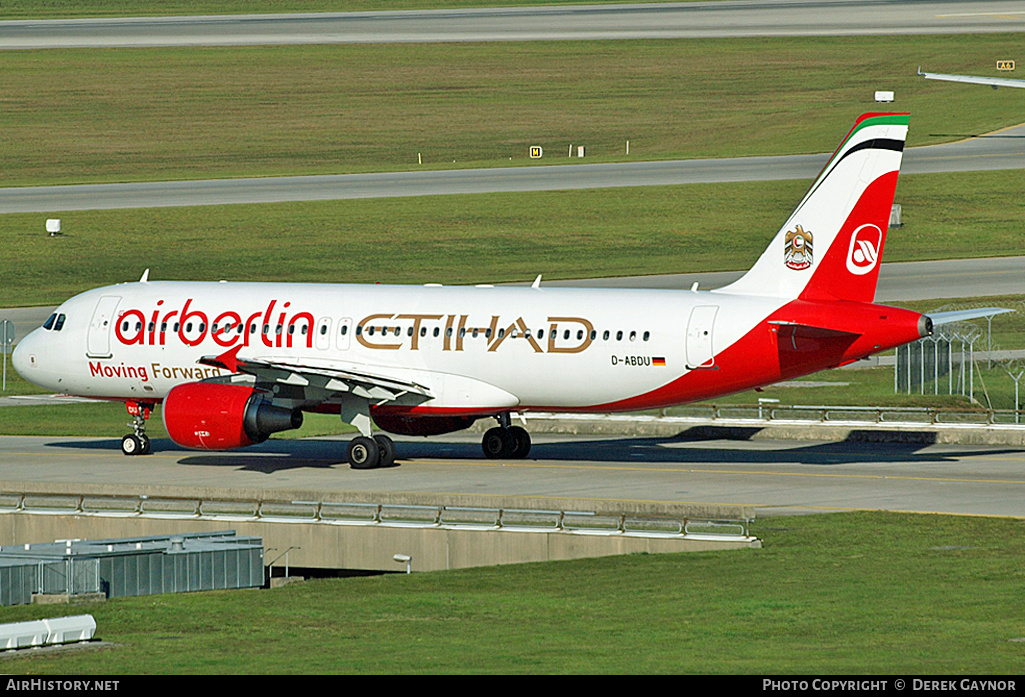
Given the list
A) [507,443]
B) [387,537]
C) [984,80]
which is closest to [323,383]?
[507,443]

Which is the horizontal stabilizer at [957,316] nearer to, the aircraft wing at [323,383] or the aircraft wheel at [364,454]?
the aircraft wing at [323,383]

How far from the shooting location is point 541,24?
522 ft

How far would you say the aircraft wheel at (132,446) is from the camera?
47031 millimetres

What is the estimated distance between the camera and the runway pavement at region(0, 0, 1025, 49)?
150 meters

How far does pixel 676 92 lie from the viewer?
435 ft

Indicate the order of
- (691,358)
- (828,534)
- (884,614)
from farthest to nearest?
(691,358) < (828,534) < (884,614)

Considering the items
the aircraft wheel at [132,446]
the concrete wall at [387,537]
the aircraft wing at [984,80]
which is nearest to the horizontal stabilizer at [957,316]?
the concrete wall at [387,537]

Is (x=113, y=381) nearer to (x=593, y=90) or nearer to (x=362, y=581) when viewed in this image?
(x=362, y=581)

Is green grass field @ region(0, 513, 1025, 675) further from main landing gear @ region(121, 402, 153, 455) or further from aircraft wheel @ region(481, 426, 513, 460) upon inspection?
main landing gear @ region(121, 402, 153, 455)

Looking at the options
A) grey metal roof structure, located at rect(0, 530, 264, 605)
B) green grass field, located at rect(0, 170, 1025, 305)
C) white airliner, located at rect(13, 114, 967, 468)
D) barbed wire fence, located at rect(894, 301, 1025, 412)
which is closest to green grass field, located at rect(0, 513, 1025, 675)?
grey metal roof structure, located at rect(0, 530, 264, 605)

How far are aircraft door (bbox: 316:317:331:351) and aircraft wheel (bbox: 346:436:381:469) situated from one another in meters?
2.74

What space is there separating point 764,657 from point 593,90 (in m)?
114
